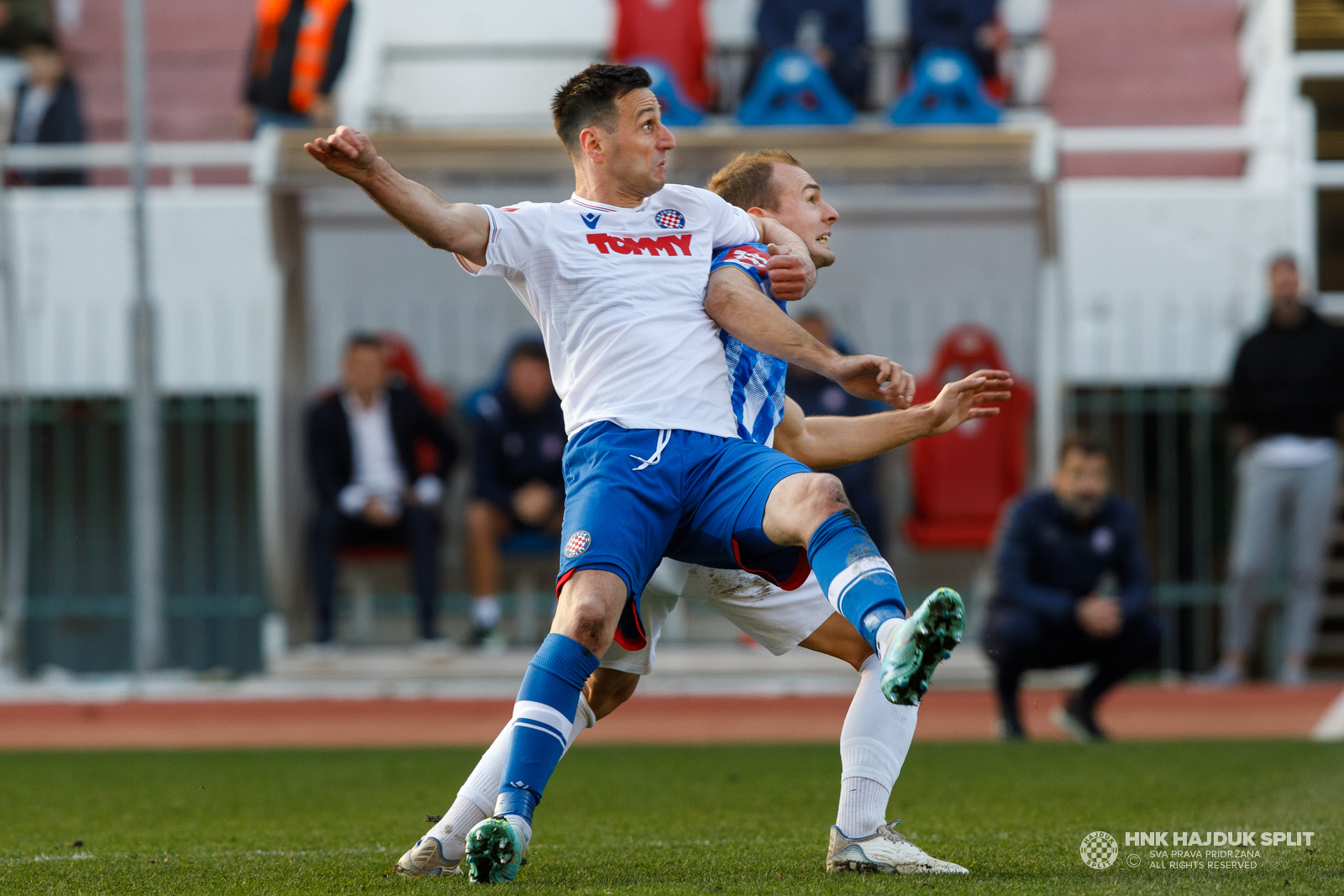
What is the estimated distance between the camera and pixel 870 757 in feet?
13.0

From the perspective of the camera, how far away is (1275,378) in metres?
10.1

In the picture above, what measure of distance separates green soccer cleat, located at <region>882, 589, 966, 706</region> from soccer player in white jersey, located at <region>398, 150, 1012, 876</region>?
1.79 feet

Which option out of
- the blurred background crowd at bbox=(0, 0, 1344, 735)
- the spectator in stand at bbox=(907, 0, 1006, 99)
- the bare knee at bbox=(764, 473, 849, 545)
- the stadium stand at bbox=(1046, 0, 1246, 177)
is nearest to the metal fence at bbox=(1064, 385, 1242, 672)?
the blurred background crowd at bbox=(0, 0, 1344, 735)

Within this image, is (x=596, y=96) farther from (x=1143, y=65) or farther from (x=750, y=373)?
(x=1143, y=65)

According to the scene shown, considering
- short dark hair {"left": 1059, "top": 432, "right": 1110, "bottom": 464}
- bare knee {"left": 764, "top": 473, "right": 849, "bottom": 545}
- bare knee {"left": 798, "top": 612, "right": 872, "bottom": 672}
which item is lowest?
bare knee {"left": 798, "top": 612, "right": 872, "bottom": 672}

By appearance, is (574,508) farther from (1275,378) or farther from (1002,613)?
(1275,378)

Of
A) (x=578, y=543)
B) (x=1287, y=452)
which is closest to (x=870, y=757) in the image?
(x=578, y=543)

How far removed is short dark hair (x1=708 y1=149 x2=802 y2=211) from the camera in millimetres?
4438

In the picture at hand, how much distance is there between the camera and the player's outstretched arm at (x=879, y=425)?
3986 mm

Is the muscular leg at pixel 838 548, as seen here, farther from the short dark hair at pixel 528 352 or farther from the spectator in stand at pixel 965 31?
Result: the spectator in stand at pixel 965 31

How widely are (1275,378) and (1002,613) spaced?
9.00 ft

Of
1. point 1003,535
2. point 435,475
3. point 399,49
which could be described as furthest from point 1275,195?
point 399,49

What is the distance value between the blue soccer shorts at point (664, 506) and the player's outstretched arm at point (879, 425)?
0.40 metres

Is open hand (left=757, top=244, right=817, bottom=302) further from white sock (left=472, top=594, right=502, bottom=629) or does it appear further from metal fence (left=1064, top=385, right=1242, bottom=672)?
metal fence (left=1064, top=385, right=1242, bottom=672)
